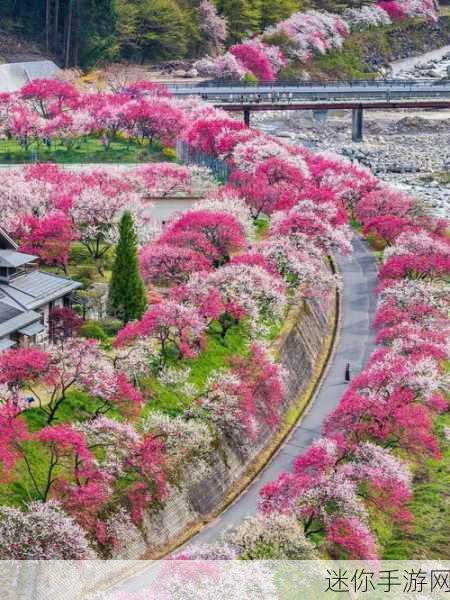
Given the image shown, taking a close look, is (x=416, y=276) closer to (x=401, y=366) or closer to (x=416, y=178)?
(x=401, y=366)

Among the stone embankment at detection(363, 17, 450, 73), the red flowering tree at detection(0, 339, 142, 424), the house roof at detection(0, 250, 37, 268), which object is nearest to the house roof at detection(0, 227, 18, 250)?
the house roof at detection(0, 250, 37, 268)

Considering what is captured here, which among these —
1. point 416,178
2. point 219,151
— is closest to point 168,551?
point 219,151

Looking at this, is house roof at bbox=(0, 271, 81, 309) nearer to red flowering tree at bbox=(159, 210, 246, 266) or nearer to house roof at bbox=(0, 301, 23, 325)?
Result: house roof at bbox=(0, 301, 23, 325)

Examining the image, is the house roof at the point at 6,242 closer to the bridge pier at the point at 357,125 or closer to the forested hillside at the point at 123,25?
the forested hillside at the point at 123,25

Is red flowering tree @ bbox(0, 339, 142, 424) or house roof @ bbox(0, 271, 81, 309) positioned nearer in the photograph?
red flowering tree @ bbox(0, 339, 142, 424)

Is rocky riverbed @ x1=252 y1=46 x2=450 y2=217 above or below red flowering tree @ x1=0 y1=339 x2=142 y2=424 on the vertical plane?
A: below

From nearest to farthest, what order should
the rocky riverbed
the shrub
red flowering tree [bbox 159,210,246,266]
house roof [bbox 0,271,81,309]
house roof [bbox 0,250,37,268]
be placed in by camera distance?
house roof [bbox 0,271,81,309], house roof [bbox 0,250,37,268], the shrub, red flowering tree [bbox 159,210,246,266], the rocky riverbed

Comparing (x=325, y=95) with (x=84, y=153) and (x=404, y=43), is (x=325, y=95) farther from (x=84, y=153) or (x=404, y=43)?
(x=404, y=43)

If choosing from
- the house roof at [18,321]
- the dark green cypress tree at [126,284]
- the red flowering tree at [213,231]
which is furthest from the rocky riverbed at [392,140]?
the house roof at [18,321]

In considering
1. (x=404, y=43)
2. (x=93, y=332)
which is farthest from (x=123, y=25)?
(x=93, y=332)
